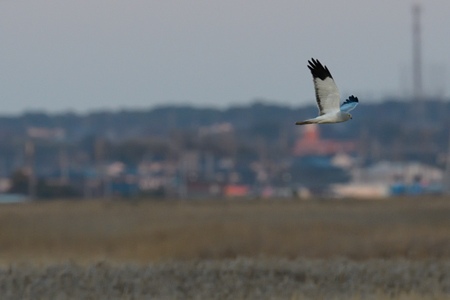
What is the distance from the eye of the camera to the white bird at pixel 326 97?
48.8ft

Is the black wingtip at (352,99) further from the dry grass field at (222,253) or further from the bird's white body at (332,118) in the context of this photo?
the dry grass field at (222,253)

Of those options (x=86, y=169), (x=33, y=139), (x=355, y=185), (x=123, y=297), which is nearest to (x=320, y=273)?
(x=123, y=297)

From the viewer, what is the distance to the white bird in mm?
14875

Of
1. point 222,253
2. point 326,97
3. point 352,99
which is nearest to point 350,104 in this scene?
point 352,99

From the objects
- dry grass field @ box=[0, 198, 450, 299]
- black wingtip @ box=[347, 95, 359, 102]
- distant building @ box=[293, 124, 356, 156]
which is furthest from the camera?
distant building @ box=[293, 124, 356, 156]

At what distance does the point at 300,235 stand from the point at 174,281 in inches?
484

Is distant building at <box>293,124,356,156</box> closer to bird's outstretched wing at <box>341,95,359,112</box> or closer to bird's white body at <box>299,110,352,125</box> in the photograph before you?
bird's outstretched wing at <box>341,95,359,112</box>

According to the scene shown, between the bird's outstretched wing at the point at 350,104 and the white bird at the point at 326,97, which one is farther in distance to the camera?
the bird's outstretched wing at the point at 350,104

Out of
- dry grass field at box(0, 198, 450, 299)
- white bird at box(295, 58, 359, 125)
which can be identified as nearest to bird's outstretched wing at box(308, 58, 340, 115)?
white bird at box(295, 58, 359, 125)

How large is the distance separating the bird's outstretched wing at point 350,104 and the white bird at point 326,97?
0.13 ft

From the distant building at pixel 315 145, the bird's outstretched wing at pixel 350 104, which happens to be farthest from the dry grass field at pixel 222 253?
the distant building at pixel 315 145

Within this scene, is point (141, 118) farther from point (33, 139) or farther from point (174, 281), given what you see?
point (174, 281)

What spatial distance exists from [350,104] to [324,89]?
83cm

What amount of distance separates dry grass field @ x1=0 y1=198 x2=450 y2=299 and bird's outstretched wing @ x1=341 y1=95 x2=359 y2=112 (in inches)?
84.6
